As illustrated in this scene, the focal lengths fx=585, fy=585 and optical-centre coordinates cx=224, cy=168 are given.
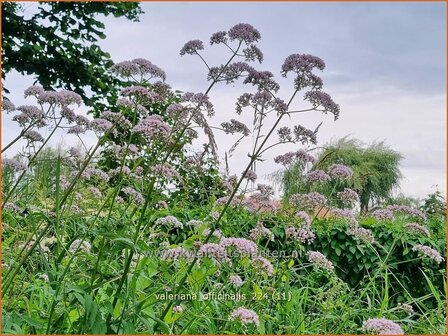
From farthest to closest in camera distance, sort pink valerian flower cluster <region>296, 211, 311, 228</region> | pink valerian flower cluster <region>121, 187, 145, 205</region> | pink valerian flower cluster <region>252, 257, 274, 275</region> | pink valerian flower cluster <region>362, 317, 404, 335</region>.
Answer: pink valerian flower cluster <region>296, 211, 311, 228</region>
pink valerian flower cluster <region>121, 187, 145, 205</region>
pink valerian flower cluster <region>252, 257, 274, 275</region>
pink valerian flower cluster <region>362, 317, 404, 335</region>

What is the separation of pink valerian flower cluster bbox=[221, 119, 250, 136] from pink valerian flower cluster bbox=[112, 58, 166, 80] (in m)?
0.41

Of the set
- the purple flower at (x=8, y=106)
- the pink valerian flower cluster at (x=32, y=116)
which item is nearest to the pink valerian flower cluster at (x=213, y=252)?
the pink valerian flower cluster at (x=32, y=116)

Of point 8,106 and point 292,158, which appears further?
point 292,158

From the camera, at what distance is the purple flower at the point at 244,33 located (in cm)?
282

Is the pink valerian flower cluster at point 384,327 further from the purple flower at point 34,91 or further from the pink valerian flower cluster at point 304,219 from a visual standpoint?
the purple flower at point 34,91

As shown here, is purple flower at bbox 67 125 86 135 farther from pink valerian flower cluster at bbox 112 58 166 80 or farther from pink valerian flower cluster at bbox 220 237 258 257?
pink valerian flower cluster at bbox 220 237 258 257

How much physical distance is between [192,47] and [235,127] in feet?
1.50

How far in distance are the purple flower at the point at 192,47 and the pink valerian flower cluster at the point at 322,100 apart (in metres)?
0.58

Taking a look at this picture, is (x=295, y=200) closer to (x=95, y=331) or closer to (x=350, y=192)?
(x=350, y=192)

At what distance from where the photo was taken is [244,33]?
282 centimetres

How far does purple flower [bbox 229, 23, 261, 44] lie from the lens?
2.82 m

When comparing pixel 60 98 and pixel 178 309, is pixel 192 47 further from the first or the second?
pixel 178 309

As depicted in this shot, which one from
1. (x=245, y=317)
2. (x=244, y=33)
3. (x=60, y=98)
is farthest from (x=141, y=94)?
(x=245, y=317)

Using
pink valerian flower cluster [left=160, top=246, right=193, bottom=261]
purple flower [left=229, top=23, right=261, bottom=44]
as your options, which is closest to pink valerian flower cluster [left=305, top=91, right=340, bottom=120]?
purple flower [left=229, top=23, right=261, bottom=44]
